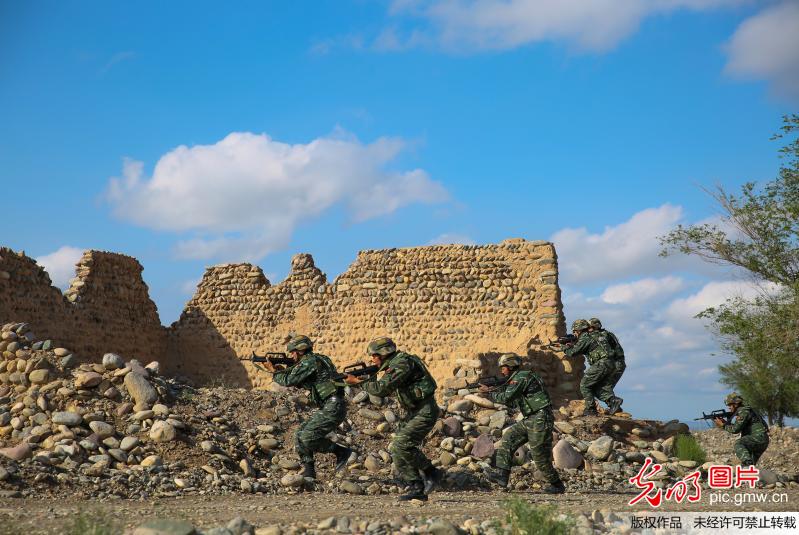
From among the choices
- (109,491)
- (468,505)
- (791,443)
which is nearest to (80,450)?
(109,491)

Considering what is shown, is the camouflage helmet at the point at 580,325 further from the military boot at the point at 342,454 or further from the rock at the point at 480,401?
the military boot at the point at 342,454

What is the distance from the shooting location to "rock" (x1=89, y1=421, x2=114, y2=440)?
9.48 metres

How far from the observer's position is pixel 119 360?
11.0 m

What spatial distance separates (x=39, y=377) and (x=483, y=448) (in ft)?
18.0

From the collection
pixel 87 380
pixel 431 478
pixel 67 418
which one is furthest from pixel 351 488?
pixel 87 380

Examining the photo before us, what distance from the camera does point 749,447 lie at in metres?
11.0

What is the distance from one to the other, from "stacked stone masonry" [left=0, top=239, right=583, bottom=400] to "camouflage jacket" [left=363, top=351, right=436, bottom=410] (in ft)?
17.1

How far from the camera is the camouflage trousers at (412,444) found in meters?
8.09

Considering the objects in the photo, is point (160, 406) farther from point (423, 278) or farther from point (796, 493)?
point (796, 493)

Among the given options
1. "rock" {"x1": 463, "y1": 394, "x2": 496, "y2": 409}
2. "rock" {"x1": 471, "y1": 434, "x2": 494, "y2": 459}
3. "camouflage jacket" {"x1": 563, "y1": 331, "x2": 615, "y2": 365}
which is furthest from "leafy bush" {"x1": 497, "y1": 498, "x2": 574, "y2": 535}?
"camouflage jacket" {"x1": 563, "y1": 331, "x2": 615, "y2": 365}

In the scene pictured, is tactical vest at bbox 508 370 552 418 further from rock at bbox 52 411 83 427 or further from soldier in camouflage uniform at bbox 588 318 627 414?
rock at bbox 52 411 83 427

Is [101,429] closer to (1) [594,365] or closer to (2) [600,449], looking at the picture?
(2) [600,449]

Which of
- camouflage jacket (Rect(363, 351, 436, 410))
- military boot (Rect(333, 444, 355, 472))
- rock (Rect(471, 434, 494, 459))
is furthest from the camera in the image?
rock (Rect(471, 434, 494, 459))

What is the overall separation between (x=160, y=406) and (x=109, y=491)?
2108 mm
